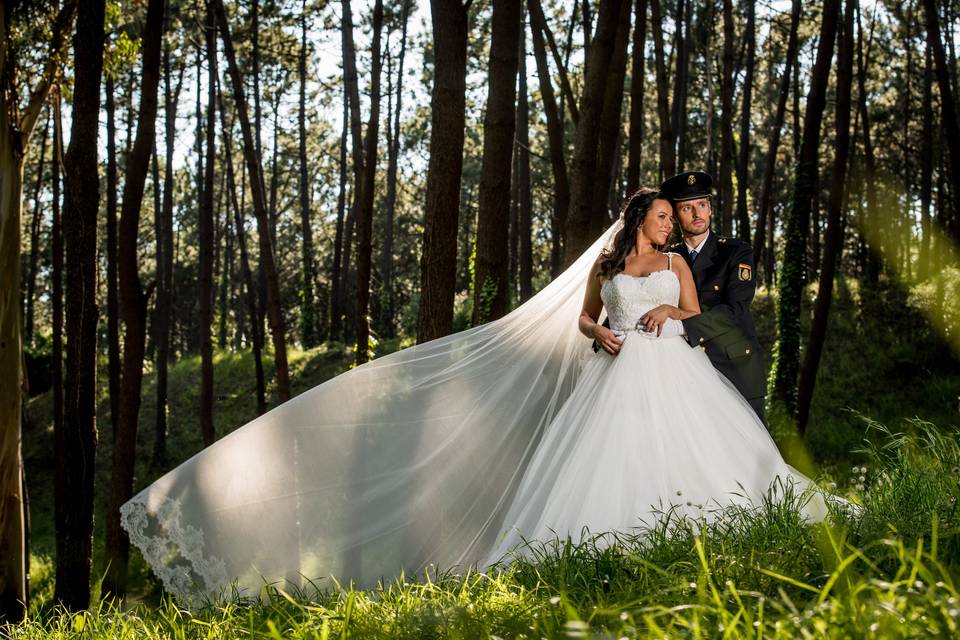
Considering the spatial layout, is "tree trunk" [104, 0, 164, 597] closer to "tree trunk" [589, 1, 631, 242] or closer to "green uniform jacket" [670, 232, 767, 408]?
"tree trunk" [589, 1, 631, 242]

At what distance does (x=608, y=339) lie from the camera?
18.3ft

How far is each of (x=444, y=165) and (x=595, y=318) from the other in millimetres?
1992

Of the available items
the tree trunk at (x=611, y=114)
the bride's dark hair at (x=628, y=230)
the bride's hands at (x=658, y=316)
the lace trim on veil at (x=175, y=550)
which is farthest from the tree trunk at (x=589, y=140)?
the lace trim on veil at (x=175, y=550)

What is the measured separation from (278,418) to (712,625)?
131 inches

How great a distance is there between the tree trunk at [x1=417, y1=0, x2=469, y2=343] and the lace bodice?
176 cm

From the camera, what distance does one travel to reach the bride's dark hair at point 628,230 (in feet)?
18.5

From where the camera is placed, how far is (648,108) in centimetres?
3017

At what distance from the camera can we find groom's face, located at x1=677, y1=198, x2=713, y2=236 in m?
5.63

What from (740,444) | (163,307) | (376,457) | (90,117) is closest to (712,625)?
(740,444)

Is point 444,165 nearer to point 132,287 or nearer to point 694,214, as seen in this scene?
point 694,214

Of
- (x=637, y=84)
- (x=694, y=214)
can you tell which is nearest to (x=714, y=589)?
(x=694, y=214)

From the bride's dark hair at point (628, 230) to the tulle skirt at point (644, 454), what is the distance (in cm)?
43

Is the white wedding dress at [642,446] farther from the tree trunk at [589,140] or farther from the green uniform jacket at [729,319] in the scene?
the tree trunk at [589,140]

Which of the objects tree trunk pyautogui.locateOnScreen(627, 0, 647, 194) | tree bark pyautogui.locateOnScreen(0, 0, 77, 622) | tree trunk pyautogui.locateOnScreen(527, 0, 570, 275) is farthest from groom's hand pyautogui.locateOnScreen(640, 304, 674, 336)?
tree bark pyautogui.locateOnScreen(0, 0, 77, 622)
